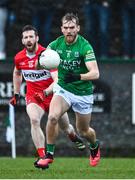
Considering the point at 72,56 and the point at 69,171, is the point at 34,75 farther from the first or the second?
the point at 69,171

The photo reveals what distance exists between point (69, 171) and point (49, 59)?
5.83 feet

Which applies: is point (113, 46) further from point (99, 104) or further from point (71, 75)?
point (71, 75)

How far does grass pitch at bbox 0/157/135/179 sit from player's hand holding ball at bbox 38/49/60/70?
164cm

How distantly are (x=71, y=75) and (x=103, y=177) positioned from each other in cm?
189

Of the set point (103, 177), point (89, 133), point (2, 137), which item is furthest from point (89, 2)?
point (103, 177)

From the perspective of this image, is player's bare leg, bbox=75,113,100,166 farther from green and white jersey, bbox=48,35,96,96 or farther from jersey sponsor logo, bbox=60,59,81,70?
jersey sponsor logo, bbox=60,59,81,70

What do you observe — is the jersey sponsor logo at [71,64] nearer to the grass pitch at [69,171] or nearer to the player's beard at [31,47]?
the player's beard at [31,47]

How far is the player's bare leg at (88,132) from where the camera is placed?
1416 cm

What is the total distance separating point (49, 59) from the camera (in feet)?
43.4

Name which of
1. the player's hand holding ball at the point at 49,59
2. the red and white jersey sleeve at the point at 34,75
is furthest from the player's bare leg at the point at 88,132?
the player's hand holding ball at the point at 49,59

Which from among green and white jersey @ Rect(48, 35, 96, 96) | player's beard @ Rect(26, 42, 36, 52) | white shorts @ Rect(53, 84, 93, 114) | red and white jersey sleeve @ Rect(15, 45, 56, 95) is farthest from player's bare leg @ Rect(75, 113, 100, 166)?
player's beard @ Rect(26, 42, 36, 52)

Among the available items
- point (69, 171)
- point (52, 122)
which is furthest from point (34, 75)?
point (69, 171)

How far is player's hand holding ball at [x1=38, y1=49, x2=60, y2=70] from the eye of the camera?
13203mm

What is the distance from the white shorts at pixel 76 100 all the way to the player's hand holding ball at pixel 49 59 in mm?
523
